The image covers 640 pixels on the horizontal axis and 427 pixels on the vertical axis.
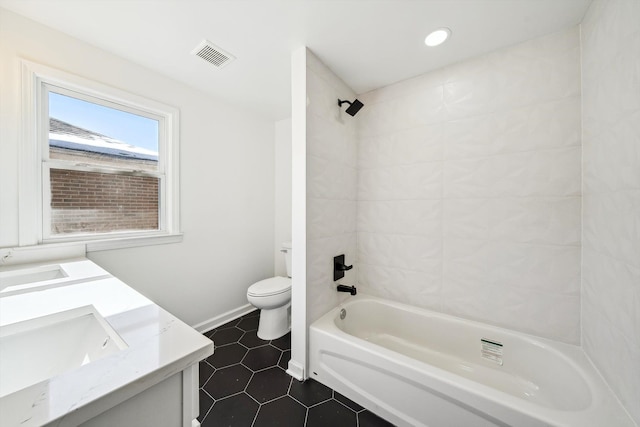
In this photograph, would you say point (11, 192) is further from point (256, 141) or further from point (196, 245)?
point (256, 141)

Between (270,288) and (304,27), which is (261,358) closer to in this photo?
(270,288)

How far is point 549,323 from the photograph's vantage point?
4.62ft

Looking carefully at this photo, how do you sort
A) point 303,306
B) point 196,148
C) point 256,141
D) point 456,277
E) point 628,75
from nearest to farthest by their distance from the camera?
point 628,75, point 303,306, point 456,277, point 196,148, point 256,141

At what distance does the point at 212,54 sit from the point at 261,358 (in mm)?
2319

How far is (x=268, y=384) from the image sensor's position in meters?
1.52

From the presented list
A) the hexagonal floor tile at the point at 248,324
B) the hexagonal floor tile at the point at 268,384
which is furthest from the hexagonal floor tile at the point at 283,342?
the hexagonal floor tile at the point at 248,324

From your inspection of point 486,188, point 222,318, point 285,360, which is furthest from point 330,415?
point 486,188

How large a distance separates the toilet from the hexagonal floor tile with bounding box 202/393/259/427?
2.05ft

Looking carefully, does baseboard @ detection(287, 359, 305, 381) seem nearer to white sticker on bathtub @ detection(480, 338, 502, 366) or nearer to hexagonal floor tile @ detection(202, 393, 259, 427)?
hexagonal floor tile @ detection(202, 393, 259, 427)

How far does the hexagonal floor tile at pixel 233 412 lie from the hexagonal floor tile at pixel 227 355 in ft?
1.14

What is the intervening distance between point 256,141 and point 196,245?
134 centimetres

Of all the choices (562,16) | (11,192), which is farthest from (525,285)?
(11,192)

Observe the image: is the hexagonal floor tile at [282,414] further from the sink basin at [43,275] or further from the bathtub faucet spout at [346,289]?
the sink basin at [43,275]

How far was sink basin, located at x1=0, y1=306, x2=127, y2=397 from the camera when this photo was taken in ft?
2.16
